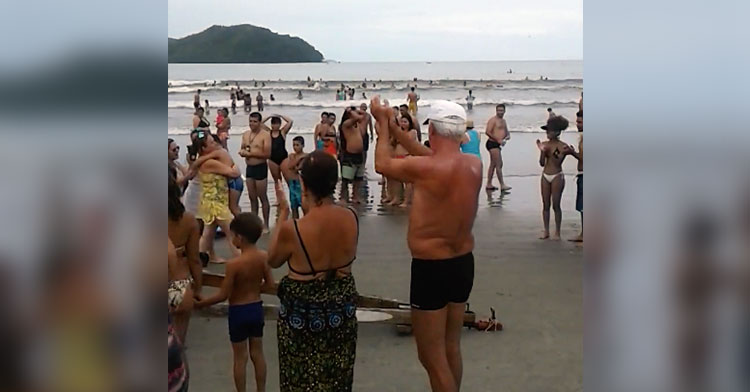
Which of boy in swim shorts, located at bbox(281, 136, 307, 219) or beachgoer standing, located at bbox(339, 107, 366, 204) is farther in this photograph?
beachgoer standing, located at bbox(339, 107, 366, 204)

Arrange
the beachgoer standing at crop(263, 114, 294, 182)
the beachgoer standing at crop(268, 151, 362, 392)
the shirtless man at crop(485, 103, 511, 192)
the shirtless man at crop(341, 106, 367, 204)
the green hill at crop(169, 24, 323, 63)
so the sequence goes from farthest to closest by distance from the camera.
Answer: the green hill at crop(169, 24, 323, 63), the shirtless man at crop(485, 103, 511, 192), the shirtless man at crop(341, 106, 367, 204), the beachgoer standing at crop(263, 114, 294, 182), the beachgoer standing at crop(268, 151, 362, 392)

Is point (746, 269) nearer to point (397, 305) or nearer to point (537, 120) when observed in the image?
point (397, 305)

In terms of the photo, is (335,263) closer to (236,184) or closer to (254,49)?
(236,184)

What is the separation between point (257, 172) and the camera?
8.77 m

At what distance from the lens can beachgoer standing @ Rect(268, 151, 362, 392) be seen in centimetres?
300

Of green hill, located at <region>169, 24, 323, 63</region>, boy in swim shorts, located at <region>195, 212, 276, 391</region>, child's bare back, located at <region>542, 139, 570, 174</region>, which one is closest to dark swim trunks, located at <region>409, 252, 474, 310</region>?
boy in swim shorts, located at <region>195, 212, 276, 391</region>

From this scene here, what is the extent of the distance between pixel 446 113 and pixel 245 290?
1.32 metres

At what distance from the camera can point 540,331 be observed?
5059mm

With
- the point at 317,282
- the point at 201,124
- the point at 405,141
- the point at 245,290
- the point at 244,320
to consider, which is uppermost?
the point at 201,124

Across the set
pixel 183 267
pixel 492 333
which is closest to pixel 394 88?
pixel 492 333

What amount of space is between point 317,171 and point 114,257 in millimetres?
2044

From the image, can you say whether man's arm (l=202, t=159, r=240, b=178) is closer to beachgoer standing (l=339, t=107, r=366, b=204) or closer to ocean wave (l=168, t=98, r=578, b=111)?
beachgoer standing (l=339, t=107, r=366, b=204)

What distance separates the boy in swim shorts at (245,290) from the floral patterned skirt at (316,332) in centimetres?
59

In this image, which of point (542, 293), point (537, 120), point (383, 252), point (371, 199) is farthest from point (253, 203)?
point (537, 120)
